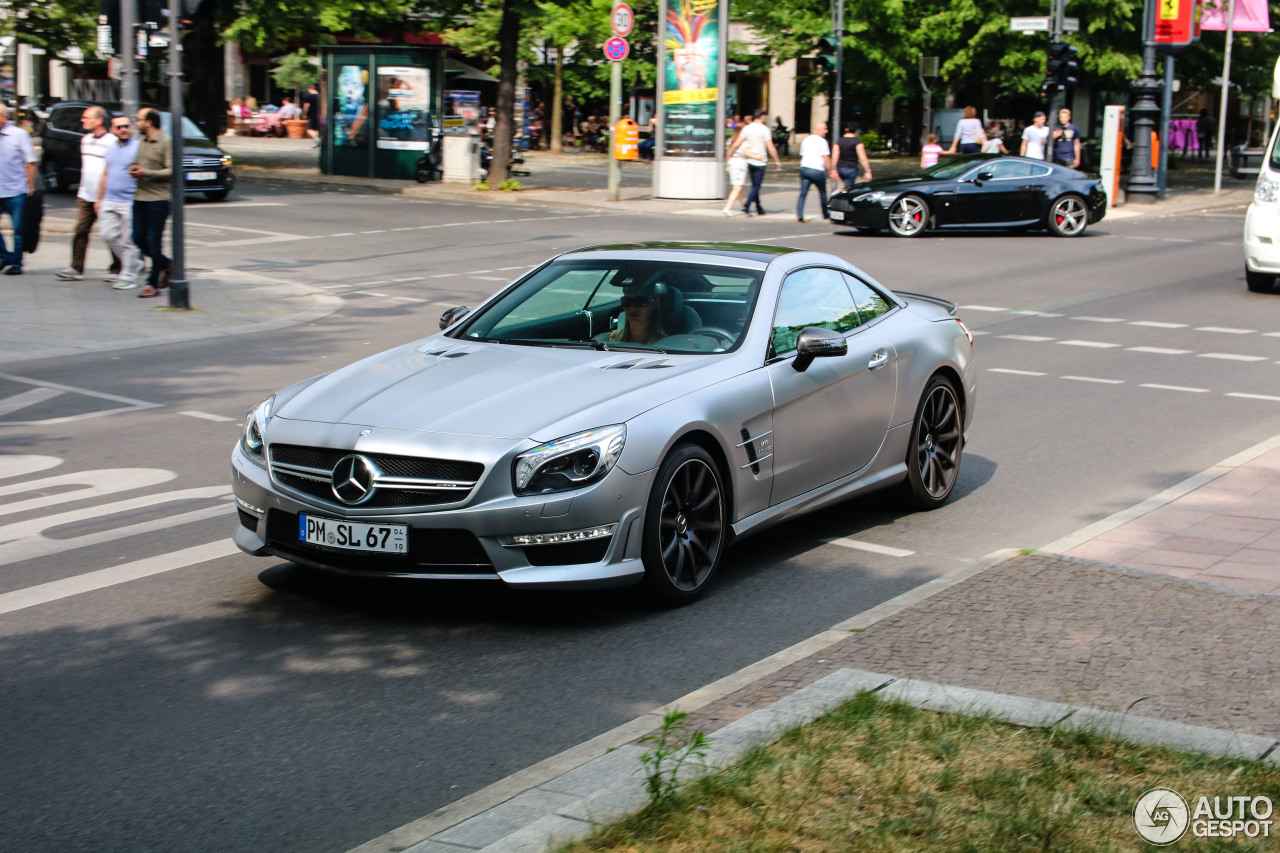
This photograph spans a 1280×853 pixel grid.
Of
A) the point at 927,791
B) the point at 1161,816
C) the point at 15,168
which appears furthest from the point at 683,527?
the point at 15,168

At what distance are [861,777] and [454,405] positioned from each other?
2491mm

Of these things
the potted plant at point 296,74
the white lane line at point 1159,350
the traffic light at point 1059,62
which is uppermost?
the potted plant at point 296,74

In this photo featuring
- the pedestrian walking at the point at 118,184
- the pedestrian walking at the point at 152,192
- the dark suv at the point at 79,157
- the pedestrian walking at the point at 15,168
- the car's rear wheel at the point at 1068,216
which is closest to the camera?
the pedestrian walking at the point at 152,192

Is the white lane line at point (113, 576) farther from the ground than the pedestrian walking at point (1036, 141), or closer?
closer

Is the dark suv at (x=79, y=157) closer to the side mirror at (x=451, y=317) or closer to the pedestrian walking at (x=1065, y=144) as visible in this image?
the pedestrian walking at (x=1065, y=144)

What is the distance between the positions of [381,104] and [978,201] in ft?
52.9

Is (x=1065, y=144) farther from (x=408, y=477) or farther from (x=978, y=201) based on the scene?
(x=408, y=477)

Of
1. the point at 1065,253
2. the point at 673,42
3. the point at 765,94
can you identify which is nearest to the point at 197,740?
the point at 1065,253

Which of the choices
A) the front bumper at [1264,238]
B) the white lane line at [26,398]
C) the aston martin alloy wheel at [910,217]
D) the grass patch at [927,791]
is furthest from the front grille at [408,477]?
the aston martin alloy wheel at [910,217]

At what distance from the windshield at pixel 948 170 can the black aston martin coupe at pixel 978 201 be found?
0.7 inches

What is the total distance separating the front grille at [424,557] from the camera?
5.52 metres

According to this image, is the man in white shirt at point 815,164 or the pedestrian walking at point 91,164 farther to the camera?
the man in white shirt at point 815,164

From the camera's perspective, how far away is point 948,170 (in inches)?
1011

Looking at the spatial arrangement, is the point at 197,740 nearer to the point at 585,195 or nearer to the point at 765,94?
the point at 585,195
